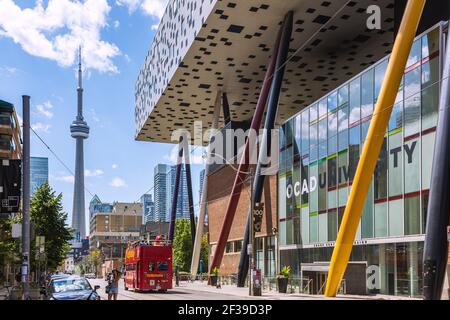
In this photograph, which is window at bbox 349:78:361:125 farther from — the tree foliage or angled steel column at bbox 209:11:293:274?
the tree foliage

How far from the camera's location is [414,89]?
2908cm

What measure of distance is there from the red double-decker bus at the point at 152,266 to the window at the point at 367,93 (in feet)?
50.7

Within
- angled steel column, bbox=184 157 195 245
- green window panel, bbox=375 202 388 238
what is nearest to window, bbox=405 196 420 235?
green window panel, bbox=375 202 388 238

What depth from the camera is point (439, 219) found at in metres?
22.4

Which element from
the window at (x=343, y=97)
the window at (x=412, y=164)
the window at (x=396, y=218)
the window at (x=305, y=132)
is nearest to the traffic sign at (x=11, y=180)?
the window at (x=396, y=218)

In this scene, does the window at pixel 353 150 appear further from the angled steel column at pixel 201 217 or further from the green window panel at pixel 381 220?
the angled steel column at pixel 201 217

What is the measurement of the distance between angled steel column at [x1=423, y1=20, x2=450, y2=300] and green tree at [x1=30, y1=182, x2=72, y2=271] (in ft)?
110

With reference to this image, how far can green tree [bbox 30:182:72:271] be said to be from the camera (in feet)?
Result: 156

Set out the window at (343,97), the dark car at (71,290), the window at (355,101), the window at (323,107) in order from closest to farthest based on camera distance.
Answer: the dark car at (71,290) < the window at (355,101) < the window at (343,97) < the window at (323,107)

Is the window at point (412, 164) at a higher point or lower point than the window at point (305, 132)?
lower

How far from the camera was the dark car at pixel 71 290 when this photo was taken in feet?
59.7

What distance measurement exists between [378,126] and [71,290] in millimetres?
17093

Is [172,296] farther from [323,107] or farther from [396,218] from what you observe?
[323,107]

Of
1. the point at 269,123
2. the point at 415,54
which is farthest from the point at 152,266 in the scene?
the point at 415,54
